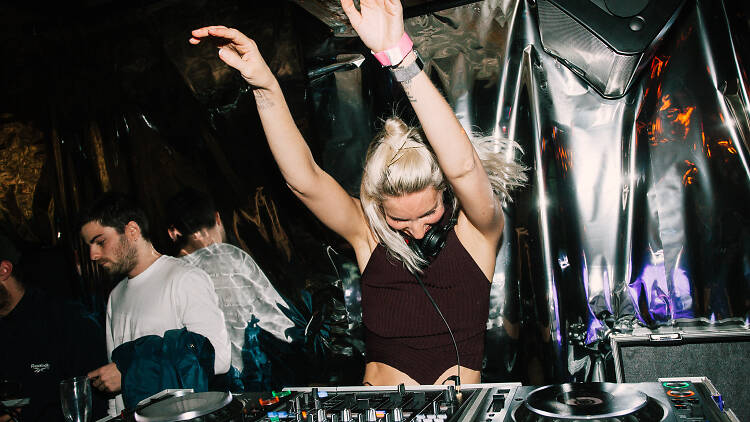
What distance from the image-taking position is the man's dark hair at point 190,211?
287 centimetres

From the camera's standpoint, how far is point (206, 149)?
2.83 m

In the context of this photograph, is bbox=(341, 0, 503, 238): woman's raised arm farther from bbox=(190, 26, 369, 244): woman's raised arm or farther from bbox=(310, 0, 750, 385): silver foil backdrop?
bbox=(310, 0, 750, 385): silver foil backdrop

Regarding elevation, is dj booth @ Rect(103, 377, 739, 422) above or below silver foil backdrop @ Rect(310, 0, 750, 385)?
below

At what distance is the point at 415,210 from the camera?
1.92 meters

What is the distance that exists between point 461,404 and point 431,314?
0.85 metres

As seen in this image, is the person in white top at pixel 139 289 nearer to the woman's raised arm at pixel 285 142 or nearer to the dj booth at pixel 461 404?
the woman's raised arm at pixel 285 142

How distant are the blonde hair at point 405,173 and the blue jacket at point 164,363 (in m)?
1.13

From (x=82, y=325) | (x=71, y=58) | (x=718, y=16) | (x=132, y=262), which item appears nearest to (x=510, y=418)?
(x=718, y=16)

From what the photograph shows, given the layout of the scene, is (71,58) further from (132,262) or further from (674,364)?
(674,364)

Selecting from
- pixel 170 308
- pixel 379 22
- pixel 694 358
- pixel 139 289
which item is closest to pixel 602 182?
pixel 694 358

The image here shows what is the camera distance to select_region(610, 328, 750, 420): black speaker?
168 centimetres

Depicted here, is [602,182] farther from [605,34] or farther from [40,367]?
[40,367]

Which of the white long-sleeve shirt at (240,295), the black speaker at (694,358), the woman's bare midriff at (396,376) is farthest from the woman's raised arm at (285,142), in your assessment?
the black speaker at (694,358)

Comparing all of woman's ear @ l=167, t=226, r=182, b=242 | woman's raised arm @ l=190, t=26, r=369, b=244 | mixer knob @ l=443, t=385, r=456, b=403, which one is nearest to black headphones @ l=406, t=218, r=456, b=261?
woman's raised arm @ l=190, t=26, r=369, b=244
